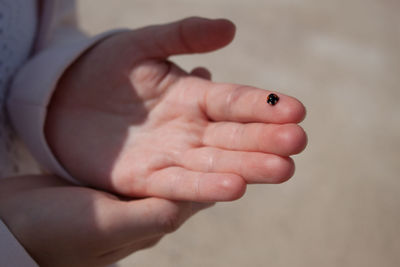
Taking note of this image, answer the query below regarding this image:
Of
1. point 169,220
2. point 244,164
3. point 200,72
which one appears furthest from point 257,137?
point 200,72

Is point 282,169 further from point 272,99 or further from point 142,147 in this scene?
point 142,147

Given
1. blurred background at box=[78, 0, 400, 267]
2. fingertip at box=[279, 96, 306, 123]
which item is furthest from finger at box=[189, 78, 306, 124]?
blurred background at box=[78, 0, 400, 267]

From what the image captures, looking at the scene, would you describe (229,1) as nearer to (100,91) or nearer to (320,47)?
(320,47)

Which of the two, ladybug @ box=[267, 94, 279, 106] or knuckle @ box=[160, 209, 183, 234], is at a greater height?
ladybug @ box=[267, 94, 279, 106]

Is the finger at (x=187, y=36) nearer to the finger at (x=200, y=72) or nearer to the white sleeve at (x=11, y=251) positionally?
the finger at (x=200, y=72)

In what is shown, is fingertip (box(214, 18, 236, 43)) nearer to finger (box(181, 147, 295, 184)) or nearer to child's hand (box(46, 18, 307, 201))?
child's hand (box(46, 18, 307, 201))

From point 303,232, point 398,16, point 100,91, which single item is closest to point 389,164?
point 303,232

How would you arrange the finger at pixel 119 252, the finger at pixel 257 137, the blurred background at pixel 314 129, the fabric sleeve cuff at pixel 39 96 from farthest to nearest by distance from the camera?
the blurred background at pixel 314 129
the fabric sleeve cuff at pixel 39 96
the finger at pixel 119 252
the finger at pixel 257 137

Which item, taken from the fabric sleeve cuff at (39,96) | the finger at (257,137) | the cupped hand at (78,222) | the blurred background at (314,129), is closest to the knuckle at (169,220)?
the cupped hand at (78,222)
